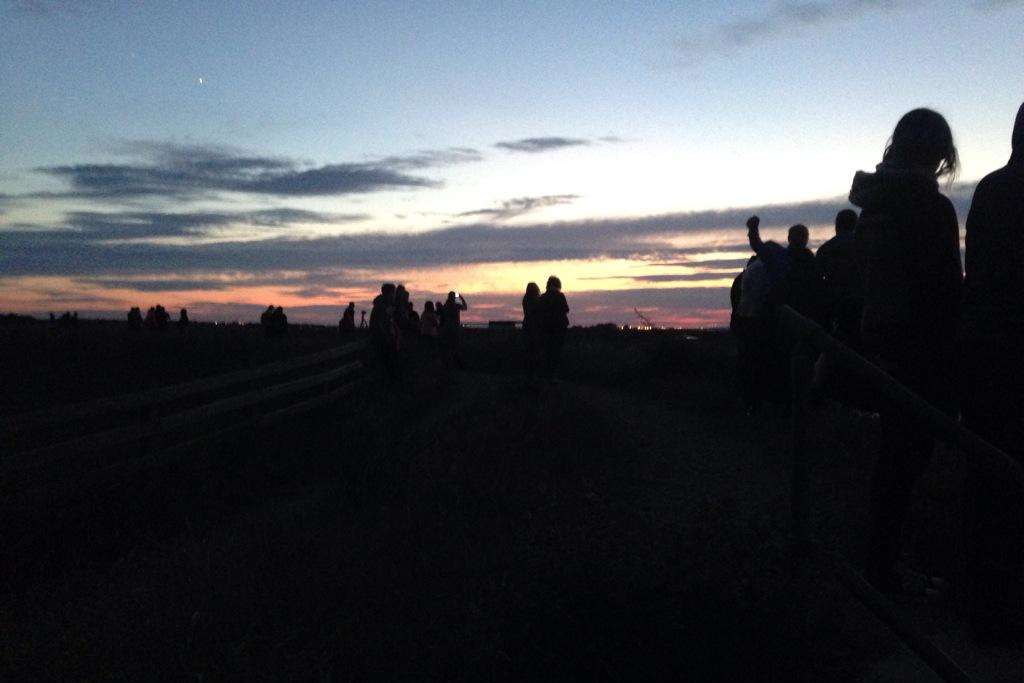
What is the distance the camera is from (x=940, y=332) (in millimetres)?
4141

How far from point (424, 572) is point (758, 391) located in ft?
21.0

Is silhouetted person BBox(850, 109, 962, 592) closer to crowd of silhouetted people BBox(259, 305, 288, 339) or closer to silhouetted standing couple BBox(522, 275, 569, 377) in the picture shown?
silhouetted standing couple BBox(522, 275, 569, 377)

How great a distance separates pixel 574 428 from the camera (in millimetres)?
10078

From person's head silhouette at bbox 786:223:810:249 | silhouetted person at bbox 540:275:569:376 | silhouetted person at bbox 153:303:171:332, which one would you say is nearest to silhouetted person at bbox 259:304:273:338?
silhouetted person at bbox 153:303:171:332

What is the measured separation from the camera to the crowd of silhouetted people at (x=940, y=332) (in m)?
3.78

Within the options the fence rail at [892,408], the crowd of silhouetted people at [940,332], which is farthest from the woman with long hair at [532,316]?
the fence rail at [892,408]

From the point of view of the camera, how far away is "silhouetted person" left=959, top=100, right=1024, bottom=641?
3.76m

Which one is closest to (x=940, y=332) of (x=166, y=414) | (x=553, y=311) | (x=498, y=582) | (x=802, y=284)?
(x=498, y=582)

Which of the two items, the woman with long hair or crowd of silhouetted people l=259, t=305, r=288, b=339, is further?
crowd of silhouetted people l=259, t=305, r=288, b=339

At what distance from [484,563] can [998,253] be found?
3074 millimetres

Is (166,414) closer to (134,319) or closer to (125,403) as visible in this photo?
(125,403)

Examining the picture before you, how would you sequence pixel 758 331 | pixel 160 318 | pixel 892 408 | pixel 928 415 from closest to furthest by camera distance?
pixel 928 415 < pixel 892 408 < pixel 758 331 < pixel 160 318

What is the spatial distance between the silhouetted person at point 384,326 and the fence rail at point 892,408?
1243cm

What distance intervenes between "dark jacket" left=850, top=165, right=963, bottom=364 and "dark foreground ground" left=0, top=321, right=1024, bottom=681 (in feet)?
3.53
